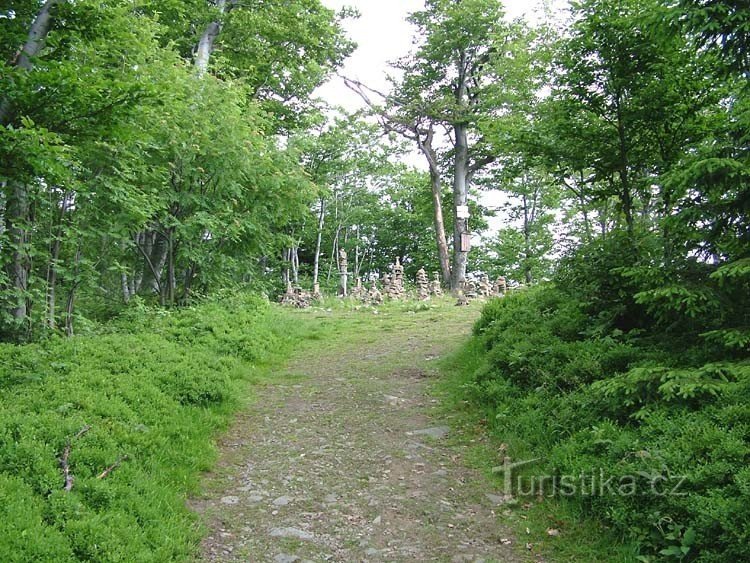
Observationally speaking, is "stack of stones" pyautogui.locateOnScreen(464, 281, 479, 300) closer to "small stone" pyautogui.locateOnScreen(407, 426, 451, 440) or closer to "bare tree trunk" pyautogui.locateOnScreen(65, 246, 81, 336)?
"small stone" pyautogui.locateOnScreen(407, 426, 451, 440)

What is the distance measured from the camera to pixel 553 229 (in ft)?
30.0

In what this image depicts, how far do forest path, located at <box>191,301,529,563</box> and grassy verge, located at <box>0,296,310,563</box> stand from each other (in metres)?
0.34

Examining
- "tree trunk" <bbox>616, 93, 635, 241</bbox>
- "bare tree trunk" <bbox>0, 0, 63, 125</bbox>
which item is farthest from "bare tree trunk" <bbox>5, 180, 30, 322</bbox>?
"tree trunk" <bbox>616, 93, 635, 241</bbox>

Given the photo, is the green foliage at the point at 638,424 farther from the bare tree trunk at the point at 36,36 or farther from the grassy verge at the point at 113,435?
the bare tree trunk at the point at 36,36

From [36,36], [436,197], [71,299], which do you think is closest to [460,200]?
[436,197]

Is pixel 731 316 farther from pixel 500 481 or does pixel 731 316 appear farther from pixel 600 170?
pixel 600 170

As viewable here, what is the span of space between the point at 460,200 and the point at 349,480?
16038 mm

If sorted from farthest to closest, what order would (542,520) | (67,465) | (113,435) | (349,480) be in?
(349,480), (113,435), (542,520), (67,465)

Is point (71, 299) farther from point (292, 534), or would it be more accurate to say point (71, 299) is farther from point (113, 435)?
point (292, 534)

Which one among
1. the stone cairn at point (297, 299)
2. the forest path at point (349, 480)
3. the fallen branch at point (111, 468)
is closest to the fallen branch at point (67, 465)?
the fallen branch at point (111, 468)

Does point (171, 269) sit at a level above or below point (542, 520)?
above

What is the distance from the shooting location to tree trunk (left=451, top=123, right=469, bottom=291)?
19328 millimetres

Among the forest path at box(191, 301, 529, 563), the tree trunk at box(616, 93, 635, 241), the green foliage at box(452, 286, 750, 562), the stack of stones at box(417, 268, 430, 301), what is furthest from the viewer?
the stack of stones at box(417, 268, 430, 301)

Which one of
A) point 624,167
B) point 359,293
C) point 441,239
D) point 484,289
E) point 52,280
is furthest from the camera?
point 441,239
